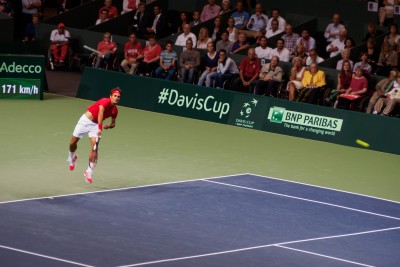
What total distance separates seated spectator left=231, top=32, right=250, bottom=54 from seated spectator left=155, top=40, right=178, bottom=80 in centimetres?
170

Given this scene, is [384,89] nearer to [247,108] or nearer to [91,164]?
[247,108]

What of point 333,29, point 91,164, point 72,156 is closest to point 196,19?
point 333,29

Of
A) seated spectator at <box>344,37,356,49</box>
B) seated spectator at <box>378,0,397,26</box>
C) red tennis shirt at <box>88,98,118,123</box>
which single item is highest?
seated spectator at <box>378,0,397,26</box>

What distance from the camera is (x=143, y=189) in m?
20.7

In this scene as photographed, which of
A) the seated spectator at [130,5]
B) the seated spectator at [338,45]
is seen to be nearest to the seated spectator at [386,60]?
the seated spectator at [338,45]

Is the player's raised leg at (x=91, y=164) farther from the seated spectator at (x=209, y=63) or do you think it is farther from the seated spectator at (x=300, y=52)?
the seated spectator at (x=300, y=52)

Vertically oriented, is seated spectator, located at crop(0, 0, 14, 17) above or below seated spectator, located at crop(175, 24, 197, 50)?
below

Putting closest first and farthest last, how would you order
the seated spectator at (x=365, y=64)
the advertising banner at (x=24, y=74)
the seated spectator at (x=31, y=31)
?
the seated spectator at (x=365, y=64) → the advertising banner at (x=24, y=74) → the seated spectator at (x=31, y=31)

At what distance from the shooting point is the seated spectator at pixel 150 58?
3222 cm

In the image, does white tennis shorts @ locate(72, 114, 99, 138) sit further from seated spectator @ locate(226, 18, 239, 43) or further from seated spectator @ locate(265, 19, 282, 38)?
seated spectator @ locate(265, 19, 282, 38)

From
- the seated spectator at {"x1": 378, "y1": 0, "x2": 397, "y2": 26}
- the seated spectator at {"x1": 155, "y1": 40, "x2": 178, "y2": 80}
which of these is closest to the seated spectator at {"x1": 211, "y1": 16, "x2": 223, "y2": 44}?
the seated spectator at {"x1": 155, "y1": 40, "x2": 178, "y2": 80}

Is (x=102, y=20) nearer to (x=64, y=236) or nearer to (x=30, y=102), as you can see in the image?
(x=30, y=102)

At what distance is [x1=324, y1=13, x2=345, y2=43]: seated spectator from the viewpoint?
31.2m

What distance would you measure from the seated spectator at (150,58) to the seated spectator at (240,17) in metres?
2.66
